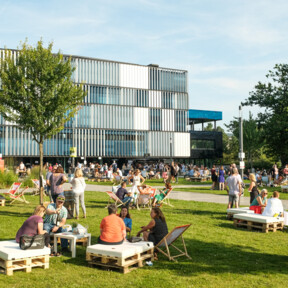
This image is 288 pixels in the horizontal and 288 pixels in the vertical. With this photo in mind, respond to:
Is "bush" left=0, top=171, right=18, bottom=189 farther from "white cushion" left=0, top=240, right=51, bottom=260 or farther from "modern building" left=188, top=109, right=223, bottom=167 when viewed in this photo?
"modern building" left=188, top=109, right=223, bottom=167

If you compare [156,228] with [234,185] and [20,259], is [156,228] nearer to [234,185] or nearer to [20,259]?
[20,259]

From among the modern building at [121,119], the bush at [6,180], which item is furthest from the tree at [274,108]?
the bush at [6,180]

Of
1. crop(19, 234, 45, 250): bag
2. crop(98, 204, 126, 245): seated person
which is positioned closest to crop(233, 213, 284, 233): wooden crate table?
crop(98, 204, 126, 245): seated person

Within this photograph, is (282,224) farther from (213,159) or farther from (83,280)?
(213,159)

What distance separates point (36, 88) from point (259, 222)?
29.9 ft

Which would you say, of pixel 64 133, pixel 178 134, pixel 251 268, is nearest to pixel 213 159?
pixel 178 134

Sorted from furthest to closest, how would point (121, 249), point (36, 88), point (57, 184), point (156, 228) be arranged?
1. point (36, 88)
2. point (57, 184)
3. point (156, 228)
4. point (121, 249)

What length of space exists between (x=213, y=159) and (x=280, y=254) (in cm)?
6223

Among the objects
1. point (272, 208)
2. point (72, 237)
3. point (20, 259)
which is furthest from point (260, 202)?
point (20, 259)

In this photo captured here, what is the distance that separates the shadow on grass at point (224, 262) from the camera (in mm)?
6980

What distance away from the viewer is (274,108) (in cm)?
4116

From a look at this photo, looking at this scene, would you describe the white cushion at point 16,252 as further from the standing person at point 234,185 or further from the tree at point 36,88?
the standing person at point 234,185

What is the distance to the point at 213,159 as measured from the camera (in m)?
69.8

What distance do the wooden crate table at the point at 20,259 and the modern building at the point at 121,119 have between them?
160ft
